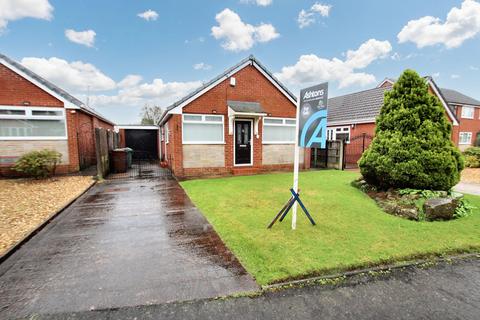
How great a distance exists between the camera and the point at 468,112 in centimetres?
2472

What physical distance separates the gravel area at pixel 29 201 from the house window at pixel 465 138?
1320 inches

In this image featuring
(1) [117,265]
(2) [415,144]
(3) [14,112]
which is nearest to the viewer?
(1) [117,265]

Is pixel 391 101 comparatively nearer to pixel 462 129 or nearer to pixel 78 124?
pixel 78 124

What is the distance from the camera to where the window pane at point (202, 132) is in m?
10.1

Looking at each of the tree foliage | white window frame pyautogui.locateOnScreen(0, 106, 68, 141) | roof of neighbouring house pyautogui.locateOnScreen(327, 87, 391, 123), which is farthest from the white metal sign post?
the tree foliage

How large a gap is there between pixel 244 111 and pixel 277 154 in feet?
10.6

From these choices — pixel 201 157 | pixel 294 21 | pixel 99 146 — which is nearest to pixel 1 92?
pixel 99 146

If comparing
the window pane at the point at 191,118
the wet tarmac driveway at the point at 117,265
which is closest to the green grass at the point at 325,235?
the wet tarmac driveway at the point at 117,265

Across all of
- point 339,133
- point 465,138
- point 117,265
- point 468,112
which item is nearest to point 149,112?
point 339,133

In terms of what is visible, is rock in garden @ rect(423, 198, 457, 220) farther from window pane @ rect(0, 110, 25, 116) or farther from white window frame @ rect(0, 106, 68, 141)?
window pane @ rect(0, 110, 25, 116)

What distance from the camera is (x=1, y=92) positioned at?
891 cm

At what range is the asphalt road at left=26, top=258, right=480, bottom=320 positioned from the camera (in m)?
2.21

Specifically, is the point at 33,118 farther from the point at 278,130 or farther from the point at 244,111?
the point at 278,130

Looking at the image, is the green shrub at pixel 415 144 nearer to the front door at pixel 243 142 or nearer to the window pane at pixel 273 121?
the window pane at pixel 273 121
